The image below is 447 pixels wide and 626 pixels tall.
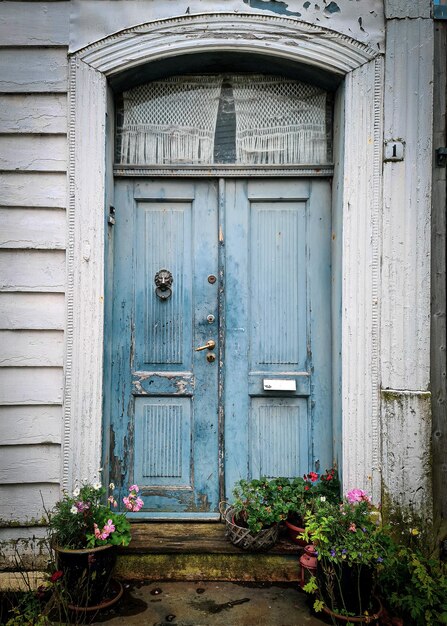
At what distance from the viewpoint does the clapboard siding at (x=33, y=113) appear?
331 cm

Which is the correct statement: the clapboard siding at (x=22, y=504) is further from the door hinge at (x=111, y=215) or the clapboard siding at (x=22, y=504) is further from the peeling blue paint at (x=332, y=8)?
the peeling blue paint at (x=332, y=8)

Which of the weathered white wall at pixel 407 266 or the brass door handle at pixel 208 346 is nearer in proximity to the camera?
the weathered white wall at pixel 407 266

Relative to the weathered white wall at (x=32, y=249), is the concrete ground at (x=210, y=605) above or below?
below

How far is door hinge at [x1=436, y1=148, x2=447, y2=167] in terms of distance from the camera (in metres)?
3.27

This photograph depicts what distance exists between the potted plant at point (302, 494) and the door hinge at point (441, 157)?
2097 millimetres

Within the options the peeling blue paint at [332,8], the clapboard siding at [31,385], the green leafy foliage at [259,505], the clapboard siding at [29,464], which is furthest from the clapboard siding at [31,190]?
the green leafy foliage at [259,505]

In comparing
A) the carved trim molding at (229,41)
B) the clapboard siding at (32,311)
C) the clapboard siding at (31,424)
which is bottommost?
the clapboard siding at (31,424)

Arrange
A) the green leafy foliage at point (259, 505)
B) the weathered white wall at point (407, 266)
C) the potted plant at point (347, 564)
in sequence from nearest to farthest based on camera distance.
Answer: the potted plant at point (347, 564) → the green leafy foliage at point (259, 505) → the weathered white wall at point (407, 266)

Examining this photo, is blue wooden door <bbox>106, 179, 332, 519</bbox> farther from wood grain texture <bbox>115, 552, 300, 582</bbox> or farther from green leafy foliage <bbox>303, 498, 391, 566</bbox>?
Answer: green leafy foliage <bbox>303, 498, 391, 566</bbox>

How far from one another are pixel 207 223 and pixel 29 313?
1323 mm

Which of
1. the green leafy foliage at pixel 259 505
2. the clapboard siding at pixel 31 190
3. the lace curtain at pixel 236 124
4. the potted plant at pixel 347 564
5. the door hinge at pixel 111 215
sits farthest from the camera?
the lace curtain at pixel 236 124

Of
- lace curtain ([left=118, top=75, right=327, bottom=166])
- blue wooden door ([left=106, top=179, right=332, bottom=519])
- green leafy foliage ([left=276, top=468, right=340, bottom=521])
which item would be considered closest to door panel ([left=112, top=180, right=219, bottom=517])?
blue wooden door ([left=106, top=179, right=332, bottom=519])

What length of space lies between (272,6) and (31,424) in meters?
3.07

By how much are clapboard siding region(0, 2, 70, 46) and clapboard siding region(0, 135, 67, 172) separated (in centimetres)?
61
